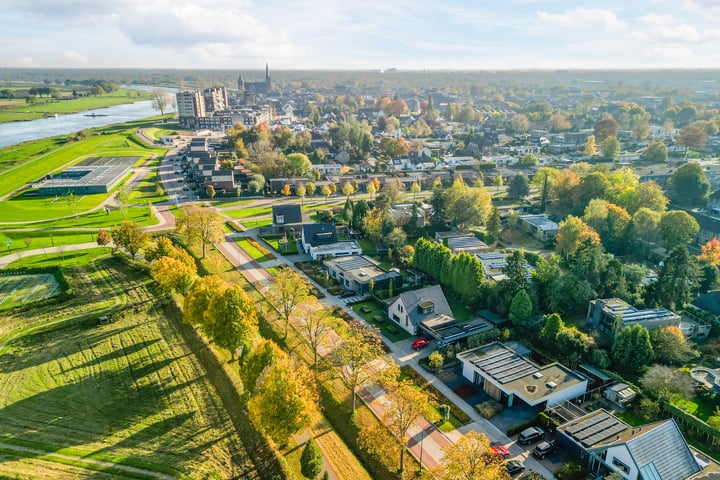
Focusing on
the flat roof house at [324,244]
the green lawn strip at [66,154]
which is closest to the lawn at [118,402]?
the flat roof house at [324,244]

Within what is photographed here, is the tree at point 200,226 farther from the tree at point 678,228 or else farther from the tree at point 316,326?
the tree at point 678,228

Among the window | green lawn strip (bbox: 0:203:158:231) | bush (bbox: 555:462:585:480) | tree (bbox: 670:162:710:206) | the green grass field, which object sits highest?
tree (bbox: 670:162:710:206)

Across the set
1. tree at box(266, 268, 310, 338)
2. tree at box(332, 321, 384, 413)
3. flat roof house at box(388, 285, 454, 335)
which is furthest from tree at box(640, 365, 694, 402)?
tree at box(266, 268, 310, 338)

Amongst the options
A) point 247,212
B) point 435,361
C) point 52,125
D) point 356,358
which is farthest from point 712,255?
point 52,125

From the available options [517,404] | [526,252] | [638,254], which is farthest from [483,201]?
[517,404]

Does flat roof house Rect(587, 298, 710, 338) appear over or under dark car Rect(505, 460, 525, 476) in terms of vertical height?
over

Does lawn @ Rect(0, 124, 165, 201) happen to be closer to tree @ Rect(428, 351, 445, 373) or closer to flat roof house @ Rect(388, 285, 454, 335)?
flat roof house @ Rect(388, 285, 454, 335)

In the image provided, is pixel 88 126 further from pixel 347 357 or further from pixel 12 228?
pixel 347 357
